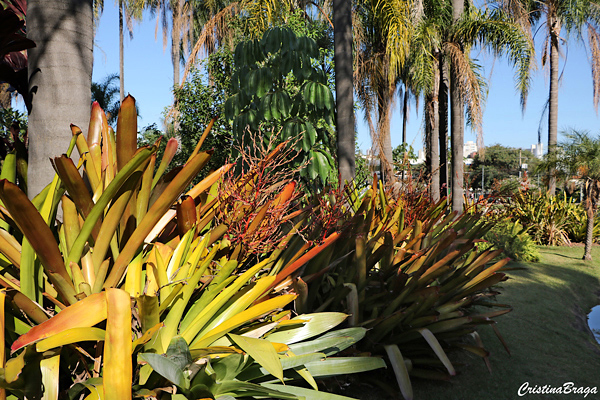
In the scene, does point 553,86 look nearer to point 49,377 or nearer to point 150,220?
point 150,220

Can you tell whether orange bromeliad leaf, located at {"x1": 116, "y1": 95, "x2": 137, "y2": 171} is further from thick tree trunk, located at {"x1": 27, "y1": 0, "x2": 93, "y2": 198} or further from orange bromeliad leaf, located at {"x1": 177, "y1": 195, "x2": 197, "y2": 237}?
thick tree trunk, located at {"x1": 27, "y1": 0, "x2": 93, "y2": 198}

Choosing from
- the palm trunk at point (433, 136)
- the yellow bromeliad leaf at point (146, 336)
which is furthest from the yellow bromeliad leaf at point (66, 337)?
the palm trunk at point (433, 136)

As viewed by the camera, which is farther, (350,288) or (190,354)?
(350,288)

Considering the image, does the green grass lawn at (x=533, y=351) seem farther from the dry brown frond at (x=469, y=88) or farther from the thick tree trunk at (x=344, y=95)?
the dry brown frond at (x=469, y=88)

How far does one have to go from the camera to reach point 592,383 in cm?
308

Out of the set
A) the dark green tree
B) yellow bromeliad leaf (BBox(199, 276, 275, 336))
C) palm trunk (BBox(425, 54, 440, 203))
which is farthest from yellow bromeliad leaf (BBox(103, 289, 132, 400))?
palm trunk (BBox(425, 54, 440, 203))

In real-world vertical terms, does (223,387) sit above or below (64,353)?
below

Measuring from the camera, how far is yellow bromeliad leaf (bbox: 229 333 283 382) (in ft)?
5.43

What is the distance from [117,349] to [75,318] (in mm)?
197

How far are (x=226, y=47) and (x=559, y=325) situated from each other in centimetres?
886

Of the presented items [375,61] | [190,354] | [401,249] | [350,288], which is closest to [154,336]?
[190,354]

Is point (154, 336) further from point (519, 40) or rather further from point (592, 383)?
point (519, 40)

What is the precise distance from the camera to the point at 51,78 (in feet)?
7.36

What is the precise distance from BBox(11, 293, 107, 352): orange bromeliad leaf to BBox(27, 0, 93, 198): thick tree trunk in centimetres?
103
